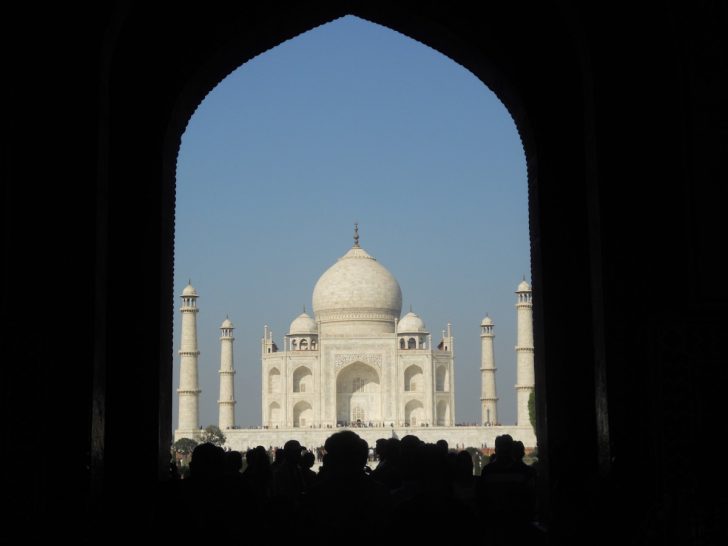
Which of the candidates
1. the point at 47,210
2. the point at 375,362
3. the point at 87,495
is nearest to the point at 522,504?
the point at 87,495

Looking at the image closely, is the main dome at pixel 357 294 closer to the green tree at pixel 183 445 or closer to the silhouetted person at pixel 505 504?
the green tree at pixel 183 445

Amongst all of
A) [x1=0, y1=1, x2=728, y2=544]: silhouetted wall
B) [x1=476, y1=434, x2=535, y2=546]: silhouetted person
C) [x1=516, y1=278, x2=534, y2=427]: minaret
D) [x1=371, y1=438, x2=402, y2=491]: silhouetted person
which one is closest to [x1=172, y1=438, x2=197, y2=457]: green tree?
[x1=516, y1=278, x2=534, y2=427]: minaret

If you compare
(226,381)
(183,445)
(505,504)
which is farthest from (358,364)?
(505,504)

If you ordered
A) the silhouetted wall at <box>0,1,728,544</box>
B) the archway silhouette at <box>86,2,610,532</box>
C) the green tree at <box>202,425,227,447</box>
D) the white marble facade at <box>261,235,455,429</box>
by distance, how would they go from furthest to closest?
the white marble facade at <box>261,235,455,429</box>
the green tree at <box>202,425,227,447</box>
the archway silhouette at <box>86,2,610,532</box>
the silhouetted wall at <box>0,1,728,544</box>

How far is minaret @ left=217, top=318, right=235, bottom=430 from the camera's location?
41688 mm

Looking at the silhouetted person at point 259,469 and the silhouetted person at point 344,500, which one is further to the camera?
the silhouetted person at point 259,469

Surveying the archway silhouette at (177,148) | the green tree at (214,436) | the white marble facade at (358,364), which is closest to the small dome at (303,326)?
the white marble facade at (358,364)

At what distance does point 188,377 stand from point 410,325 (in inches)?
298

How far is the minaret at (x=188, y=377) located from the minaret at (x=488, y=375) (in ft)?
29.4

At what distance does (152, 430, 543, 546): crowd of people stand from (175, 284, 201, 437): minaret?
34697 mm

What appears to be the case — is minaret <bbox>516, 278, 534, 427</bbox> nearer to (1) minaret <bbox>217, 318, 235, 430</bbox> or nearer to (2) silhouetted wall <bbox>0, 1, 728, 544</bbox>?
(1) minaret <bbox>217, 318, 235, 430</bbox>

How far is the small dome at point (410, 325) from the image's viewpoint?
1683 inches

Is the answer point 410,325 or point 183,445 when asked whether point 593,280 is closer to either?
point 183,445

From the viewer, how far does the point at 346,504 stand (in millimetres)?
4078
